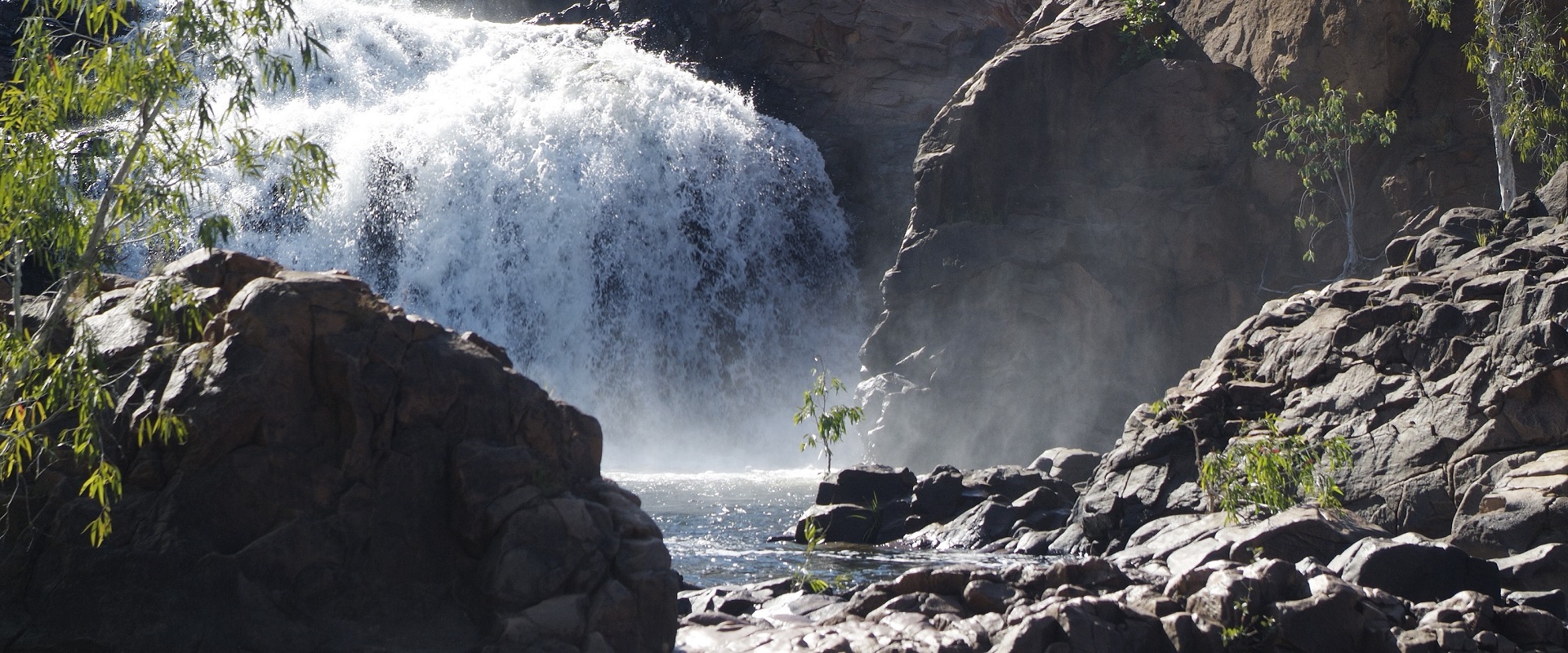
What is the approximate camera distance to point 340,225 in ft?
134

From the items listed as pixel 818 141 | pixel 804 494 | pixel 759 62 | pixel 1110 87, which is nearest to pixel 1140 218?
pixel 1110 87

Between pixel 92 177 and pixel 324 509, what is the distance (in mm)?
3395

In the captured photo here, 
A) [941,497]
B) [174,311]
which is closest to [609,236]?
[941,497]

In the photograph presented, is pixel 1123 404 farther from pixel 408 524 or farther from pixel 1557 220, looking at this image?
pixel 408 524

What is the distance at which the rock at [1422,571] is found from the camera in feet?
46.1

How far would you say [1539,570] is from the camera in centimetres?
1474

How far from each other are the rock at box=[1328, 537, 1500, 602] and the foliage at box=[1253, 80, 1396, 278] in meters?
18.0

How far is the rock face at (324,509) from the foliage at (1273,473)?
9917 mm

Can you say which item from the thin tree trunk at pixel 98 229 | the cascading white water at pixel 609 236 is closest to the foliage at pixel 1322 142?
the cascading white water at pixel 609 236

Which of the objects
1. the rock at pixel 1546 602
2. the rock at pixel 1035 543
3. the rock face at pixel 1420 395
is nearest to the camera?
the rock at pixel 1546 602

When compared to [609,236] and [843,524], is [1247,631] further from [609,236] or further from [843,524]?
[609,236]

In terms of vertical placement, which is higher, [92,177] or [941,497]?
[92,177]

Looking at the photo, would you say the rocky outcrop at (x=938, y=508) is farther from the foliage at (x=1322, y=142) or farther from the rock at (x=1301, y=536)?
the foliage at (x=1322, y=142)

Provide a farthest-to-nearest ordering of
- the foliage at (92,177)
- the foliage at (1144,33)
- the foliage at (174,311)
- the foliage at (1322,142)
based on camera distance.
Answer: the foliage at (1144,33), the foliage at (1322,142), the foliage at (174,311), the foliage at (92,177)
